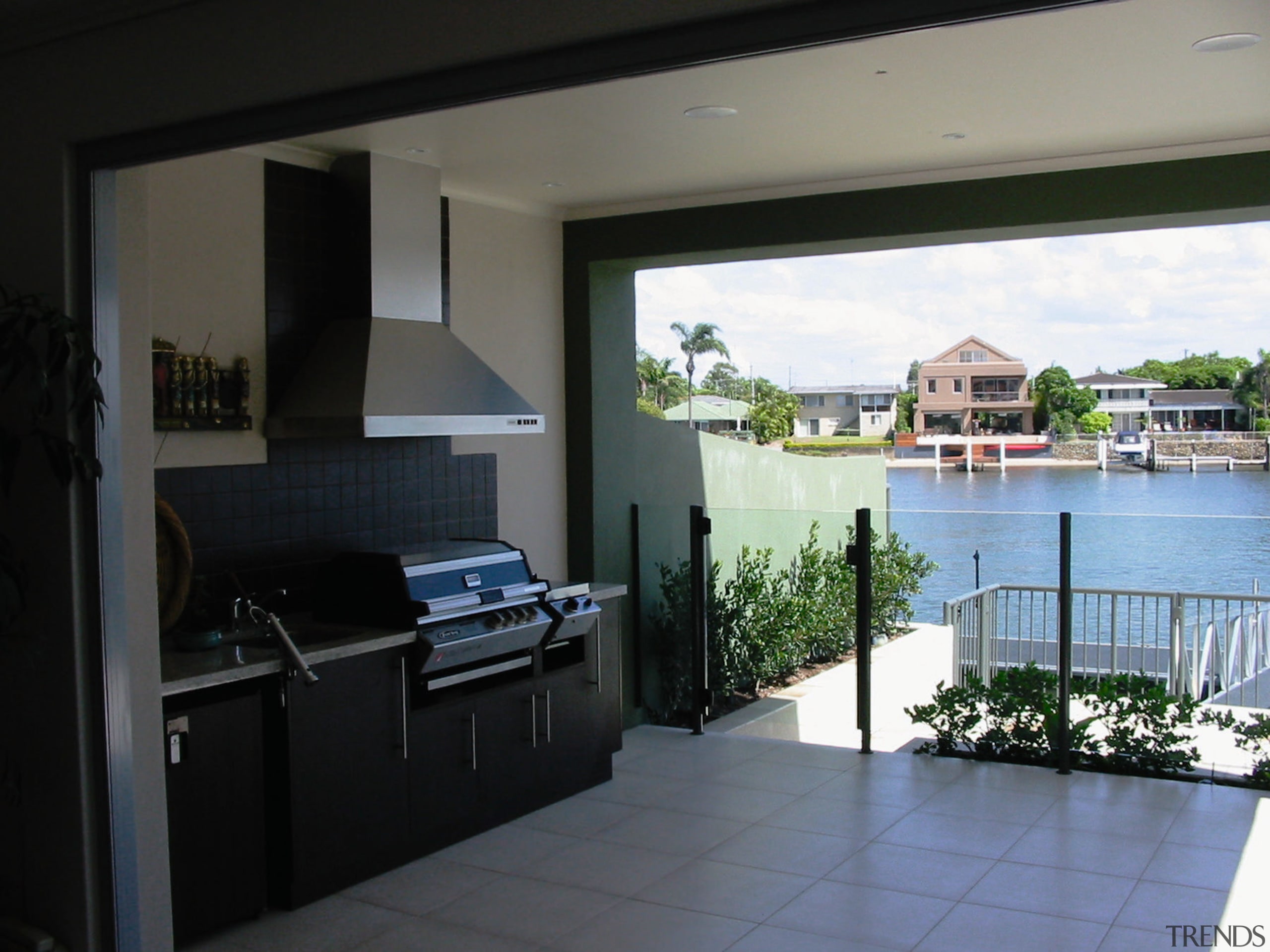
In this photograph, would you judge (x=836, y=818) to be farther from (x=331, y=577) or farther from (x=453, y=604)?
(x=331, y=577)

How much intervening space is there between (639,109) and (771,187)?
5.04 feet

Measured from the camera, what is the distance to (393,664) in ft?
12.8

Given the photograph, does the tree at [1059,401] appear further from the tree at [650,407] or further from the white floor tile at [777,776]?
the white floor tile at [777,776]

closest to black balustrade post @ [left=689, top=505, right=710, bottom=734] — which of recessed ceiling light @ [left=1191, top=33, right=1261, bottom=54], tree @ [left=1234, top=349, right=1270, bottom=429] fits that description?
recessed ceiling light @ [left=1191, top=33, right=1261, bottom=54]

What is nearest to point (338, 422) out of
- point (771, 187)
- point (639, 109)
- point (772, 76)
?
point (639, 109)

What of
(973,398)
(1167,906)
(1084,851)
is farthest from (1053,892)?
(973,398)

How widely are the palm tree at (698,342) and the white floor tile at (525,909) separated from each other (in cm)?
2155

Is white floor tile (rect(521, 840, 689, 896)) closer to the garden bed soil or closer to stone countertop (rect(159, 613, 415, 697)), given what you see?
stone countertop (rect(159, 613, 415, 697))

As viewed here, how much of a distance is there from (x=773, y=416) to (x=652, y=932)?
18146mm

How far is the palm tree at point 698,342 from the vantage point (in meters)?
25.1

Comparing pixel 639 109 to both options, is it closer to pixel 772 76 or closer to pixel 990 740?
pixel 772 76

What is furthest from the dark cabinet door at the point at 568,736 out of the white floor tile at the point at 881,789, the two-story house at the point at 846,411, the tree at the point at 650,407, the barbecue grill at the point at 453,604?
the tree at the point at 650,407

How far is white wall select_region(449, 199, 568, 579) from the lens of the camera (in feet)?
17.3

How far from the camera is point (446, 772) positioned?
4.13 metres
